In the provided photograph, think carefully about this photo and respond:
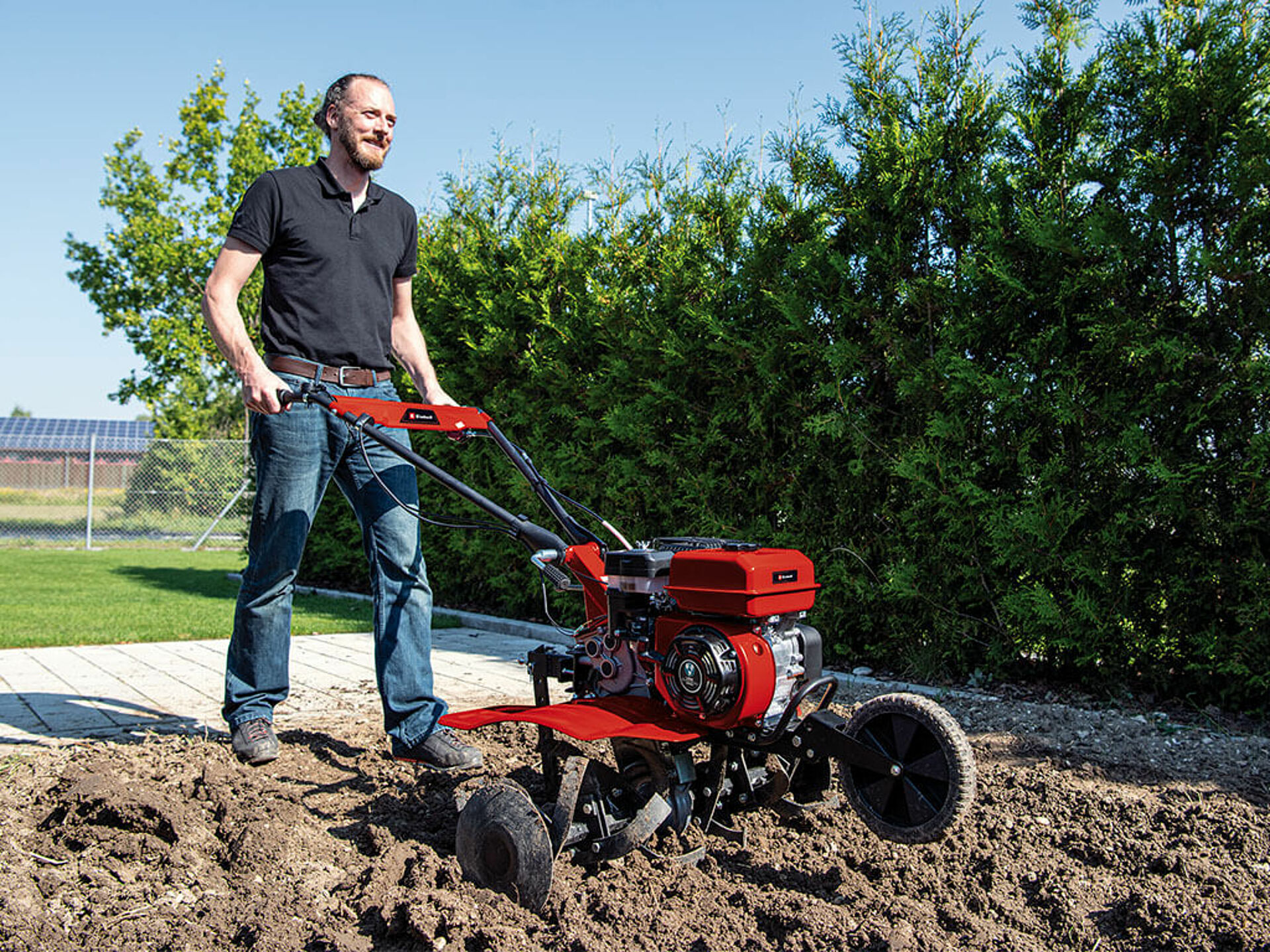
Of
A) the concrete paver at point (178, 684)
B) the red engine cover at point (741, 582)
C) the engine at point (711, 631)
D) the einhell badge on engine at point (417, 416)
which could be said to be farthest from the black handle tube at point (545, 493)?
the concrete paver at point (178, 684)

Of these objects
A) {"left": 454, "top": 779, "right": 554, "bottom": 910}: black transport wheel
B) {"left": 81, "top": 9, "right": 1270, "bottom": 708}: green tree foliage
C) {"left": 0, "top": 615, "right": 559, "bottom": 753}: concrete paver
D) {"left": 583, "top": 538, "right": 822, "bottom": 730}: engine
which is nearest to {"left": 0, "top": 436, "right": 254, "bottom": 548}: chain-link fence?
{"left": 0, "top": 615, "right": 559, "bottom": 753}: concrete paver

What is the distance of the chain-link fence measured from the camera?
18.2m

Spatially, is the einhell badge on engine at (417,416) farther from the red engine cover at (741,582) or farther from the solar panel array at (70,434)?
the solar panel array at (70,434)

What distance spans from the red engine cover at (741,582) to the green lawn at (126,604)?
16.8ft

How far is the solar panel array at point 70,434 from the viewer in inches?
731

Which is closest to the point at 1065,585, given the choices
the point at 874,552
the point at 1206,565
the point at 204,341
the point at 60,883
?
the point at 1206,565

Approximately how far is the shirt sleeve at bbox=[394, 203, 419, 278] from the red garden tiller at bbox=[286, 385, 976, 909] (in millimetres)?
1703

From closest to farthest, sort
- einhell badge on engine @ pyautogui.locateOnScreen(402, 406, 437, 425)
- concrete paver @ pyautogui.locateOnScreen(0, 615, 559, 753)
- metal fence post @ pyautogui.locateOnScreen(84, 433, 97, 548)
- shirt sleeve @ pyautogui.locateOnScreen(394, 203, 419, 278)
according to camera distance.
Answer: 1. einhell badge on engine @ pyautogui.locateOnScreen(402, 406, 437, 425)
2. shirt sleeve @ pyautogui.locateOnScreen(394, 203, 419, 278)
3. concrete paver @ pyautogui.locateOnScreen(0, 615, 559, 753)
4. metal fence post @ pyautogui.locateOnScreen(84, 433, 97, 548)

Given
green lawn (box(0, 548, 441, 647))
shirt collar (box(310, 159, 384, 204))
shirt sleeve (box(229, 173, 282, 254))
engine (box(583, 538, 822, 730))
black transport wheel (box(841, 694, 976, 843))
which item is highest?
shirt collar (box(310, 159, 384, 204))

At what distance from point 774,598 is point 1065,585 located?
2714mm

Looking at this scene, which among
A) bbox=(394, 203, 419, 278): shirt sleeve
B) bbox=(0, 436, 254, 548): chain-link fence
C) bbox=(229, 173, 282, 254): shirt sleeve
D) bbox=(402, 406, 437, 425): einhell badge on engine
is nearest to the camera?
bbox=(402, 406, 437, 425): einhell badge on engine

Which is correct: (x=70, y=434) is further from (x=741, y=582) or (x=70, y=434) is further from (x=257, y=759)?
(x=741, y=582)

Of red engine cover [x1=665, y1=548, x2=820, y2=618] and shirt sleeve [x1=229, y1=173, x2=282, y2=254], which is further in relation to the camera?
shirt sleeve [x1=229, y1=173, x2=282, y2=254]

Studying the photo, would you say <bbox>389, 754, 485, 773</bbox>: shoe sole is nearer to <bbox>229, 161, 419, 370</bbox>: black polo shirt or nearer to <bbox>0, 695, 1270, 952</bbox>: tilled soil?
<bbox>0, 695, 1270, 952</bbox>: tilled soil
